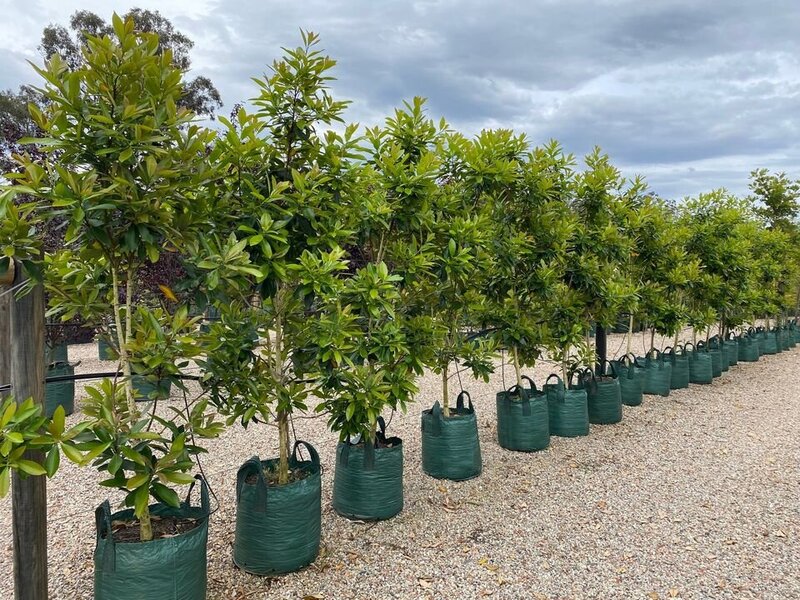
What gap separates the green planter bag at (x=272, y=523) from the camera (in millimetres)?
2443

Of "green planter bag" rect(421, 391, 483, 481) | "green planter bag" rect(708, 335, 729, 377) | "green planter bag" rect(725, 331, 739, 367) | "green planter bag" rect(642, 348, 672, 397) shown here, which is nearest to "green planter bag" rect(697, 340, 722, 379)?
"green planter bag" rect(708, 335, 729, 377)

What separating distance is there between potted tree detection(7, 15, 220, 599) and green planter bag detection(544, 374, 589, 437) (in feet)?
11.2

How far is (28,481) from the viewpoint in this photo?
2012 millimetres

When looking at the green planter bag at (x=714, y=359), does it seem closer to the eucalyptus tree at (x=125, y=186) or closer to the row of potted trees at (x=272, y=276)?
the row of potted trees at (x=272, y=276)

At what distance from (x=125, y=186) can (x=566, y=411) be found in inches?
158

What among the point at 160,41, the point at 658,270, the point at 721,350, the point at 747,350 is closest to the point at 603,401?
the point at 658,270

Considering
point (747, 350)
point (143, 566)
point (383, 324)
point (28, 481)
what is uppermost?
point (383, 324)

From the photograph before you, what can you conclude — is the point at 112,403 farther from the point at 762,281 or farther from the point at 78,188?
the point at 762,281

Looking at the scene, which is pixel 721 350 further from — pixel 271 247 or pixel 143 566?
pixel 143 566

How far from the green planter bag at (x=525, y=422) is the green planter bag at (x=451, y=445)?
0.65m

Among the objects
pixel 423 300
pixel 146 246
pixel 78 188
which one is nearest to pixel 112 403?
pixel 146 246

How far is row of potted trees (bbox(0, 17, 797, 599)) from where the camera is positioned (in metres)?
1.77

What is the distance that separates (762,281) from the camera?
999 centimetres

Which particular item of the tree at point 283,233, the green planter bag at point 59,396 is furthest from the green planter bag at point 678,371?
the green planter bag at point 59,396
